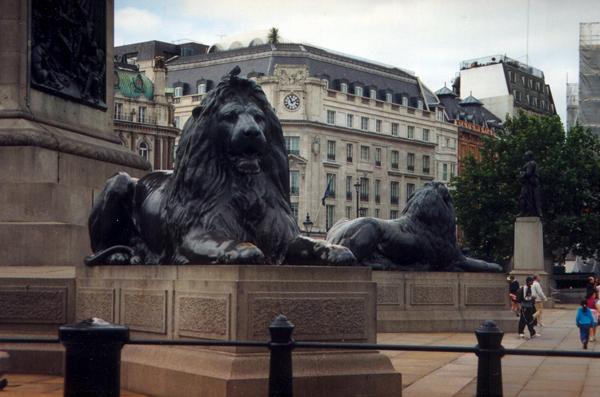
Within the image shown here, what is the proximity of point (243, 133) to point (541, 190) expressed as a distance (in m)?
45.5

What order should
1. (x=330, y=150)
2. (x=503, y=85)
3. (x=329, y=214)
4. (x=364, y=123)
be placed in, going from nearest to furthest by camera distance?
(x=329, y=214) → (x=330, y=150) → (x=364, y=123) → (x=503, y=85)

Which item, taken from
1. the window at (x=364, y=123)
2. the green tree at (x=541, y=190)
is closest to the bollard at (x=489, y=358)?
the green tree at (x=541, y=190)

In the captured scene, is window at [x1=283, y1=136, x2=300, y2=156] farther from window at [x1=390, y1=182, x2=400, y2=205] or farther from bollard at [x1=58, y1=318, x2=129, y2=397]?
bollard at [x1=58, y1=318, x2=129, y2=397]

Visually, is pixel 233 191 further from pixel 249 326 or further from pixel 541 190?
pixel 541 190

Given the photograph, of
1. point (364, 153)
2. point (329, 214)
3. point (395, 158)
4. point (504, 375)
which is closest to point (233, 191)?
point (504, 375)

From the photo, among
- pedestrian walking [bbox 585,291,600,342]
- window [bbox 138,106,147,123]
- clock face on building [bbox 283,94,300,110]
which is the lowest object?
pedestrian walking [bbox 585,291,600,342]

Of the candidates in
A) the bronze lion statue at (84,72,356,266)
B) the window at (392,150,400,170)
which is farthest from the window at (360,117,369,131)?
the bronze lion statue at (84,72,356,266)

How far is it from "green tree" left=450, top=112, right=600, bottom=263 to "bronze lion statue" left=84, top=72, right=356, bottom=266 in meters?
43.7

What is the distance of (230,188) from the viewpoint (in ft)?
25.3

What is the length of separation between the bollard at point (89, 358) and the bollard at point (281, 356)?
1.05 meters

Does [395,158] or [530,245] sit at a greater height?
[395,158]

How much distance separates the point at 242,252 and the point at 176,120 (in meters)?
79.1

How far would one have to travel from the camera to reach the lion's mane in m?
7.67

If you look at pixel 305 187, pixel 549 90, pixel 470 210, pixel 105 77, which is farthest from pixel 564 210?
pixel 549 90
